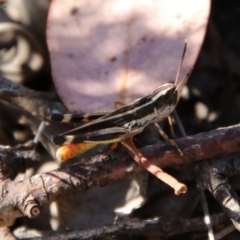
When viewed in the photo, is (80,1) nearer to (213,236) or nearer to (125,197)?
(125,197)

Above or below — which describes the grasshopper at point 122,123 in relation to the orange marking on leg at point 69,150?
above

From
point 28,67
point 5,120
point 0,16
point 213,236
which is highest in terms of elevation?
point 0,16

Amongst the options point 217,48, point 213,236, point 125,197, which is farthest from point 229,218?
point 217,48

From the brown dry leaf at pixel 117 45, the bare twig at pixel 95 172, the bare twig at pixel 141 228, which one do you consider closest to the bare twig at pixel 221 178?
the bare twig at pixel 95 172

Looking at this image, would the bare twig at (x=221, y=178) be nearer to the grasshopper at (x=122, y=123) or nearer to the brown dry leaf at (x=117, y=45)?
the grasshopper at (x=122, y=123)

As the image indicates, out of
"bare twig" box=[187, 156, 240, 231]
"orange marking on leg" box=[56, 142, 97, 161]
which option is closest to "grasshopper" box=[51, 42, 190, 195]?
"orange marking on leg" box=[56, 142, 97, 161]
